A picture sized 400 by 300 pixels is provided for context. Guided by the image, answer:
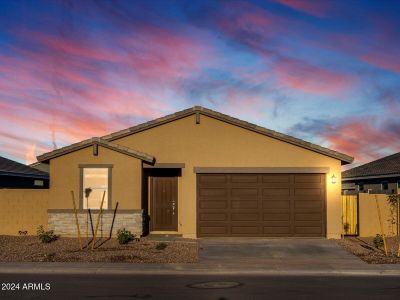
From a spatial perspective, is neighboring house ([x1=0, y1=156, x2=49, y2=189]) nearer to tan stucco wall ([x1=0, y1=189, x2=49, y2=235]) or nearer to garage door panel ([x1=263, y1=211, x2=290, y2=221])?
tan stucco wall ([x1=0, y1=189, x2=49, y2=235])

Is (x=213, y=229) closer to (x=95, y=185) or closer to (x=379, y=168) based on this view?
(x=95, y=185)

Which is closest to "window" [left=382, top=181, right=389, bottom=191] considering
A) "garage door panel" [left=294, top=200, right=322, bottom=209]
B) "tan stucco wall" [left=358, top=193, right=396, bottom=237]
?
"tan stucco wall" [left=358, top=193, right=396, bottom=237]

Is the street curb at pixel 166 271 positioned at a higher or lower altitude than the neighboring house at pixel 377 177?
lower

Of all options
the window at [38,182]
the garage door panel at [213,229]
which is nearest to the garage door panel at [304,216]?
the garage door panel at [213,229]

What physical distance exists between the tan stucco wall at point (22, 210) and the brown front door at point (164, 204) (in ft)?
14.8

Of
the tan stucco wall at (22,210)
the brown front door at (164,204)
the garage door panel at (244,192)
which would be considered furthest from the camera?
the brown front door at (164,204)

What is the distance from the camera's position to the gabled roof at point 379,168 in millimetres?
33500

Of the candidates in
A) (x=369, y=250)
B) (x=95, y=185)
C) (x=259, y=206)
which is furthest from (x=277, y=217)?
(x=95, y=185)

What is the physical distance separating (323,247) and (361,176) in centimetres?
1827

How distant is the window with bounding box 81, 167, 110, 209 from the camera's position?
21.1 m

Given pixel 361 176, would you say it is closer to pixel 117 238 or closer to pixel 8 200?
pixel 117 238

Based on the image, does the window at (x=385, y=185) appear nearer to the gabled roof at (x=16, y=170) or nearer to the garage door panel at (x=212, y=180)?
the garage door panel at (x=212, y=180)

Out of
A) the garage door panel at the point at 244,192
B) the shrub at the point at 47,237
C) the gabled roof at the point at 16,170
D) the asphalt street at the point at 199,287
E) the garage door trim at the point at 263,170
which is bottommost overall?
the asphalt street at the point at 199,287

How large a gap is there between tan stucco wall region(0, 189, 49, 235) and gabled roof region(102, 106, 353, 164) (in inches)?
150
